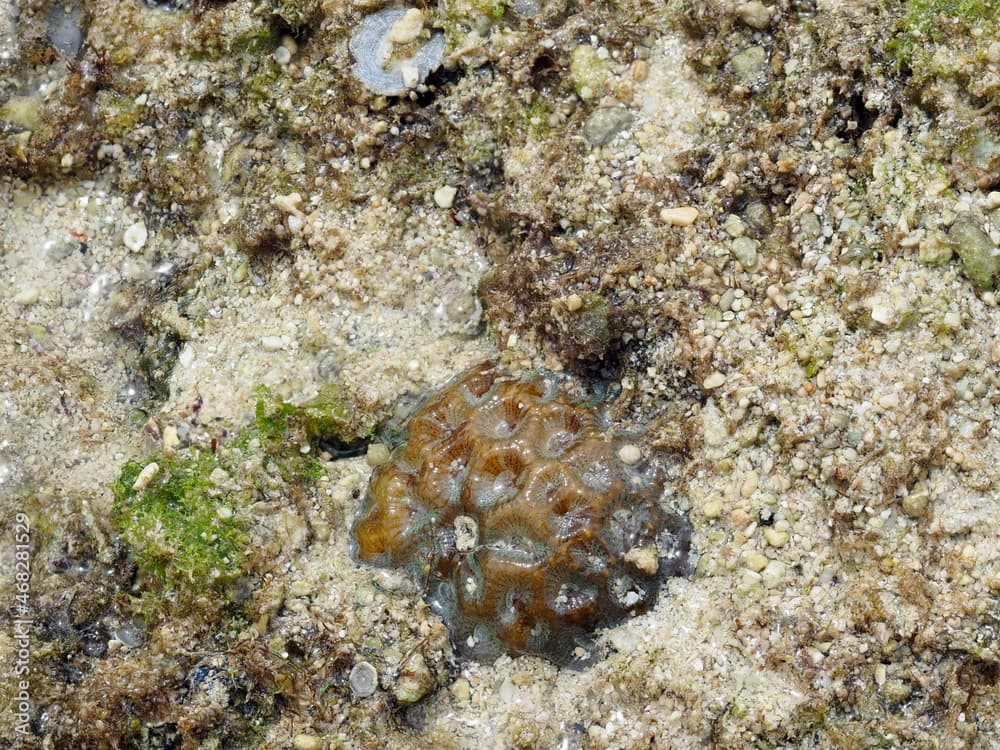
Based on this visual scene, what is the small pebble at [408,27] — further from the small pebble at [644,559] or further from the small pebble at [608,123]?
the small pebble at [644,559]

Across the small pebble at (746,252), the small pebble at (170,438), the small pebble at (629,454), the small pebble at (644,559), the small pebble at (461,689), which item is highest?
the small pebble at (746,252)

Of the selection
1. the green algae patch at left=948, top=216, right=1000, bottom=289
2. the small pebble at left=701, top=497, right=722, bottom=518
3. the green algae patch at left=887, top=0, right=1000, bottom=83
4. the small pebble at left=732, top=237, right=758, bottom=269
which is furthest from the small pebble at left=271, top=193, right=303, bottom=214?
the green algae patch at left=948, top=216, right=1000, bottom=289

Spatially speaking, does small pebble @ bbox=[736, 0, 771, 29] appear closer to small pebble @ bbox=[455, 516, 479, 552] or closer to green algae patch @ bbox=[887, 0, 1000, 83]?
green algae patch @ bbox=[887, 0, 1000, 83]

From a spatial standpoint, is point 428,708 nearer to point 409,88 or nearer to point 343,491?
point 343,491

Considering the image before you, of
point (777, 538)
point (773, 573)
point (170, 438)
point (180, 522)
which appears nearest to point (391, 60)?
point (170, 438)

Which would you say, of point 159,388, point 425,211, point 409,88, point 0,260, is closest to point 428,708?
point 159,388

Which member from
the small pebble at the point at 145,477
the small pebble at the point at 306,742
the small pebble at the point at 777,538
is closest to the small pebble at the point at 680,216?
the small pebble at the point at 777,538

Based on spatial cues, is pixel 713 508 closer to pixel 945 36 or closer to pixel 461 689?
pixel 461 689
